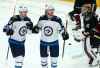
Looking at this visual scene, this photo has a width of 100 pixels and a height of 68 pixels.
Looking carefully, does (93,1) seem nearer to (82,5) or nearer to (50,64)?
(82,5)

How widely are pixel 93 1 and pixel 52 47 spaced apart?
319mm

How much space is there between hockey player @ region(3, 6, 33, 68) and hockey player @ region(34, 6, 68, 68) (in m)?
0.06

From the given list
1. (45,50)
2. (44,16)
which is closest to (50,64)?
(45,50)

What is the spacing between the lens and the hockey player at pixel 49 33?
8.10 ft

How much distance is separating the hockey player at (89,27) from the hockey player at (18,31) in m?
0.28

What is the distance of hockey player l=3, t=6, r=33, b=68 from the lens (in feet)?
8.04

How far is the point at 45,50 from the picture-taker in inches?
98.0

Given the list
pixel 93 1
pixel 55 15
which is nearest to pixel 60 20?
pixel 55 15

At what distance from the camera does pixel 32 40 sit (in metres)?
2.49

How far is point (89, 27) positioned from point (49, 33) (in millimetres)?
213

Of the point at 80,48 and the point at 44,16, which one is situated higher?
the point at 44,16

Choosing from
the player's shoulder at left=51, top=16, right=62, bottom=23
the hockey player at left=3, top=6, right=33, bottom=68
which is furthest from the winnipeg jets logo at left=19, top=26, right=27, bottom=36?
the player's shoulder at left=51, top=16, right=62, bottom=23

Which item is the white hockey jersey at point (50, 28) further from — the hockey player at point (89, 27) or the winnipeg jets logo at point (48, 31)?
the hockey player at point (89, 27)

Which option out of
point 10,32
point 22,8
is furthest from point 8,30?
point 22,8
